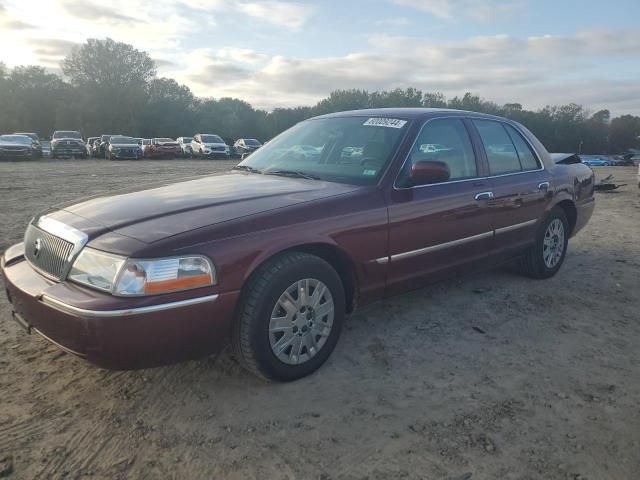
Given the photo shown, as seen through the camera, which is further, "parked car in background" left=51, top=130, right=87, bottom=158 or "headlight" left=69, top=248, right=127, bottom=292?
"parked car in background" left=51, top=130, right=87, bottom=158

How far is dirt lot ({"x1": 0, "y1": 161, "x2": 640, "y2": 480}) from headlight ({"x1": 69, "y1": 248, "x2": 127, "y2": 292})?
2.40ft

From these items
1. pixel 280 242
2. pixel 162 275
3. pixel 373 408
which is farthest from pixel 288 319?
pixel 162 275

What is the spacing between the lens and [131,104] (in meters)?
58.6

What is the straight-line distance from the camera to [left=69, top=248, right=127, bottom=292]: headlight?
2438mm

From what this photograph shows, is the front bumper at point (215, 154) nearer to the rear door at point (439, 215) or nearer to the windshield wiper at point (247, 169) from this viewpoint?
the windshield wiper at point (247, 169)

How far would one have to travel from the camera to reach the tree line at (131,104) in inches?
2180

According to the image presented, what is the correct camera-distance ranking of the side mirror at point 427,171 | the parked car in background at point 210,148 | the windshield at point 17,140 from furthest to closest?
1. the parked car in background at point 210,148
2. the windshield at point 17,140
3. the side mirror at point 427,171

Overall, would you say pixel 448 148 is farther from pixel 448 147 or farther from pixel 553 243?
pixel 553 243

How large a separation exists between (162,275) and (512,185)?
321cm

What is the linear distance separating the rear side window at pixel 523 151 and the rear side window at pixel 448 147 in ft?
2.75

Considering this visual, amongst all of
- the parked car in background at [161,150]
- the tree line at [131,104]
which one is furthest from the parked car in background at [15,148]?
the tree line at [131,104]

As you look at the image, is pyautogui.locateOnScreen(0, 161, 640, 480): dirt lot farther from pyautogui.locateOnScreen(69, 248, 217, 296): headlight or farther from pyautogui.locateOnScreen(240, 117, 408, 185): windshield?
pyautogui.locateOnScreen(240, 117, 408, 185): windshield

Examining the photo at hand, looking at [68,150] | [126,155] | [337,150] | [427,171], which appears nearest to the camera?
[427,171]

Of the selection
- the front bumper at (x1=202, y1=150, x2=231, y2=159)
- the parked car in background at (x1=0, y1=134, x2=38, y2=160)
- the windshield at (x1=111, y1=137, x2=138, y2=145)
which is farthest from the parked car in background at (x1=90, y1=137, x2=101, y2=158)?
the front bumper at (x1=202, y1=150, x2=231, y2=159)
